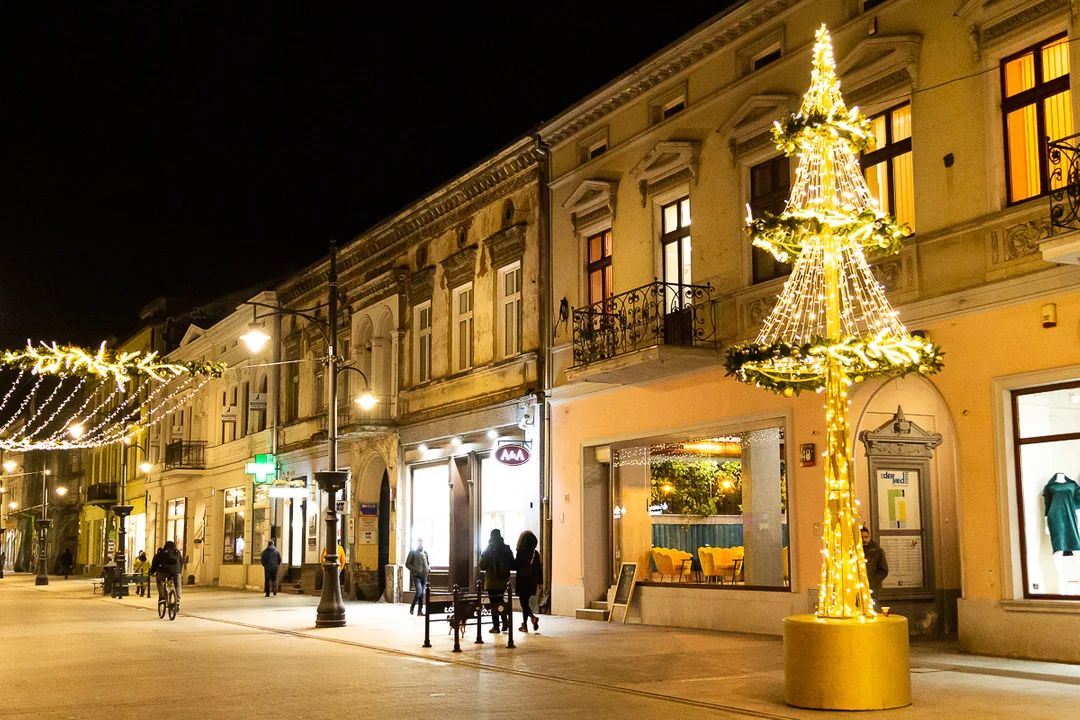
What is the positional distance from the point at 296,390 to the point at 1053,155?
28075 millimetres

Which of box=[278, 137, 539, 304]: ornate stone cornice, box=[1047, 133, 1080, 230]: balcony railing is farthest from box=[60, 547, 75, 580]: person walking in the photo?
box=[1047, 133, 1080, 230]: balcony railing

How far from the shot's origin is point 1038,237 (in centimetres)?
1389

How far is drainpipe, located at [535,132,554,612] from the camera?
23578 millimetres

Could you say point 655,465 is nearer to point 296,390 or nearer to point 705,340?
point 705,340

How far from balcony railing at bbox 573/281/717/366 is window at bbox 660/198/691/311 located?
0.09 feet

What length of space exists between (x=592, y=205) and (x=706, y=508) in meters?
6.50

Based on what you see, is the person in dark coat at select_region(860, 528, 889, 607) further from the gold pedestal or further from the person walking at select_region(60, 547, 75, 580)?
the person walking at select_region(60, 547, 75, 580)

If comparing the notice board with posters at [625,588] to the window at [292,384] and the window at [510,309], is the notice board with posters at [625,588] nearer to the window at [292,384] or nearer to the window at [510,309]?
the window at [510,309]

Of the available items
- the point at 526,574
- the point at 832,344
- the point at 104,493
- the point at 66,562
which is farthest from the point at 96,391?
the point at 832,344

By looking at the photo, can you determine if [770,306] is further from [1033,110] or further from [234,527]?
[234,527]

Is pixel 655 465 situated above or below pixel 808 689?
above

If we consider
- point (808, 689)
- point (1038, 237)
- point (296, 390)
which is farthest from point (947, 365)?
point (296, 390)

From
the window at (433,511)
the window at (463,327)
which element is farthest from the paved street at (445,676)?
the window at (463,327)

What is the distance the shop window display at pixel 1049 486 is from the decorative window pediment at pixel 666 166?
7655mm
